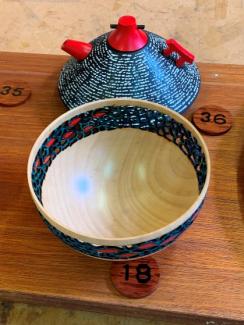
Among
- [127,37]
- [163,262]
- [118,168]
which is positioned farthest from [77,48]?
[163,262]

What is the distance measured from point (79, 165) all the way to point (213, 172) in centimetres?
22

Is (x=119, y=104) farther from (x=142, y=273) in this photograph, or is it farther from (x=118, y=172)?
(x=142, y=273)

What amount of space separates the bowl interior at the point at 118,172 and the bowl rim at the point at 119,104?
0.4 inches

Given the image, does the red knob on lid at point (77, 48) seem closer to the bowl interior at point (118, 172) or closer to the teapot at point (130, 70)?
the teapot at point (130, 70)

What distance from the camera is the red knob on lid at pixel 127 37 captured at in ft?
2.48

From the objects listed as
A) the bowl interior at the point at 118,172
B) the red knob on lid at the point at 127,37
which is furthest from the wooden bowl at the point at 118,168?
the red knob on lid at the point at 127,37

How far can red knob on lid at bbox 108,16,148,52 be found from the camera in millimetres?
757

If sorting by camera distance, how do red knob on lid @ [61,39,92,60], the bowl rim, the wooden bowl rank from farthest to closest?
red knob on lid @ [61,39,92,60] < the wooden bowl < the bowl rim

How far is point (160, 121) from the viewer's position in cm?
71

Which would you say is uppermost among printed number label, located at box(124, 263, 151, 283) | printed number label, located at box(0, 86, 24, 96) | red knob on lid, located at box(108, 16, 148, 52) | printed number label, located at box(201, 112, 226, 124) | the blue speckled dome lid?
red knob on lid, located at box(108, 16, 148, 52)

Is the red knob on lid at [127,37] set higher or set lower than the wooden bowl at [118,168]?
higher

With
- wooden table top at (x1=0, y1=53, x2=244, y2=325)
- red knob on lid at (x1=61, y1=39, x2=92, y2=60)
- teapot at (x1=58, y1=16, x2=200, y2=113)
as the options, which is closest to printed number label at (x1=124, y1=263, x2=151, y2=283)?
wooden table top at (x1=0, y1=53, x2=244, y2=325)

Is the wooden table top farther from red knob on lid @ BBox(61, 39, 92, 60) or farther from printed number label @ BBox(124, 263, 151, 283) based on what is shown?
red knob on lid @ BBox(61, 39, 92, 60)

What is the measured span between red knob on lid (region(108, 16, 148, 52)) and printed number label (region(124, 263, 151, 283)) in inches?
14.2
